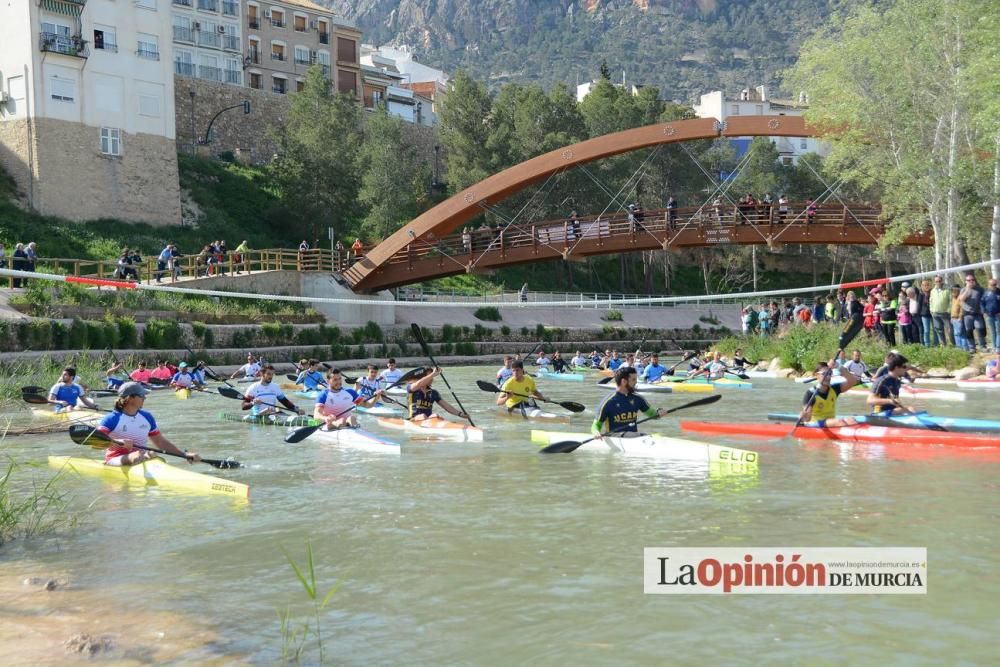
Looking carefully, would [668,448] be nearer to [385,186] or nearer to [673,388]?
[673,388]

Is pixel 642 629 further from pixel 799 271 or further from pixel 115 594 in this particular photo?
pixel 799 271

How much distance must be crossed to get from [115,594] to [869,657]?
5.87 meters

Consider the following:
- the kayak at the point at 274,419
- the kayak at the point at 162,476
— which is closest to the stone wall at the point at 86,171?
the kayak at the point at 274,419

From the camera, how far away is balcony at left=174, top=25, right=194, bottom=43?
71.2 metres

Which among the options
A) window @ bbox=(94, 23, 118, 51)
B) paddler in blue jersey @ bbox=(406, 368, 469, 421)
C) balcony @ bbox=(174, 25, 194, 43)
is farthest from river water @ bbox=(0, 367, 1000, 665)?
balcony @ bbox=(174, 25, 194, 43)

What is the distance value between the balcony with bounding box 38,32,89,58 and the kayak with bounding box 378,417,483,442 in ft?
129

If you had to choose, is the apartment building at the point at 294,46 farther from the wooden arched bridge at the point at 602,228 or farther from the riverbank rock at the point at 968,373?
the riverbank rock at the point at 968,373

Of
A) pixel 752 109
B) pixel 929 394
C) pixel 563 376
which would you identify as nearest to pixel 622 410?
pixel 929 394

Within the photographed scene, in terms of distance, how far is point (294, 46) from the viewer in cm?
8062

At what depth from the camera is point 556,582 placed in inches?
333

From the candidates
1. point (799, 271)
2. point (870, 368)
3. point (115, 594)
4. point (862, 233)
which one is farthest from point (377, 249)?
point (799, 271)

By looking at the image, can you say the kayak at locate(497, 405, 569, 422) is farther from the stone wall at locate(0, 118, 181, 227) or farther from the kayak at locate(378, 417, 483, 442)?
the stone wall at locate(0, 118, 181, 227)

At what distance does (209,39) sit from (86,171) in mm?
25499

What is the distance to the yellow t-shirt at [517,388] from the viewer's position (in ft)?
66.2
